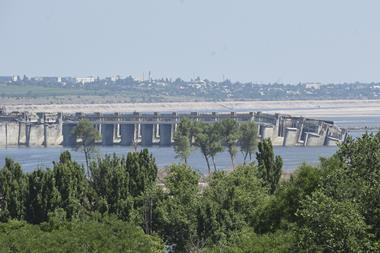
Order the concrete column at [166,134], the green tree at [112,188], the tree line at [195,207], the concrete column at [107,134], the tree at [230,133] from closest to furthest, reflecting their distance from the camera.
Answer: the tree line at [195,207] < the green tree at [112,188] < the tree at [230,133] < the concrete column at [166,134] < the concrete column at [107,134]

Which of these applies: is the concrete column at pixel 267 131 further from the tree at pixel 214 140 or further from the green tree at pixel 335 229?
the green tree at pixel 335 229

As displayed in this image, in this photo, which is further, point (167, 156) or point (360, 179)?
point (167, 156)

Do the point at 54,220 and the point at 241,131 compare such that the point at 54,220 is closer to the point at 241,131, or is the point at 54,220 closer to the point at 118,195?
the point at 118,195

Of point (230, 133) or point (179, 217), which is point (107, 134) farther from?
point (179, 217)

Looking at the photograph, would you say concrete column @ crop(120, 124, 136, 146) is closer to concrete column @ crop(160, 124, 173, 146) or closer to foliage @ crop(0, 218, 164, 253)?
concrete column @ crop(160, 124, 173, 146)

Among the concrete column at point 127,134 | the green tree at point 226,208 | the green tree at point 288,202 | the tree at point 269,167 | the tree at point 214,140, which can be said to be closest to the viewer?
the green tree at point 288,202

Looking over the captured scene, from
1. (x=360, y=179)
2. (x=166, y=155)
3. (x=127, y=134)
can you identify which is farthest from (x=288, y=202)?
(x=127, y=134)

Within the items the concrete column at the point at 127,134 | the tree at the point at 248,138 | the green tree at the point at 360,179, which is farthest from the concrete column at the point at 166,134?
the green tree at the point at 360,179
